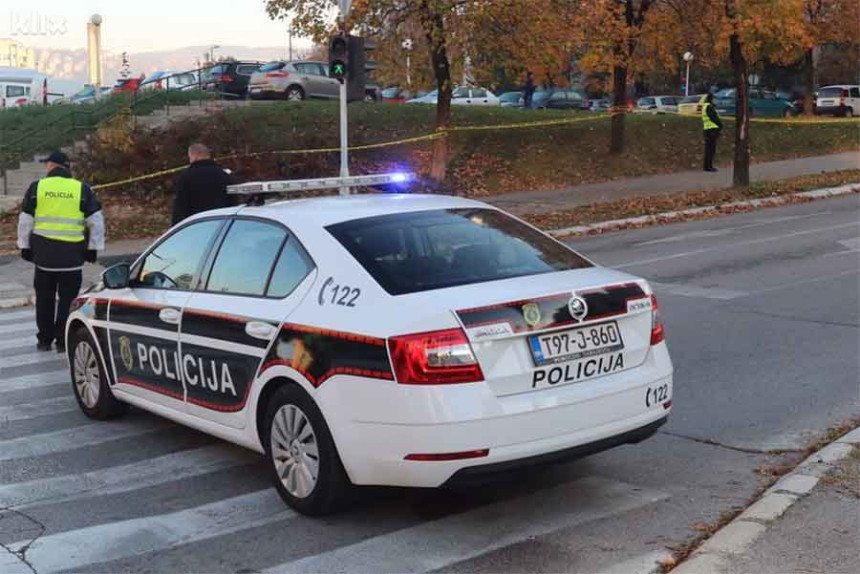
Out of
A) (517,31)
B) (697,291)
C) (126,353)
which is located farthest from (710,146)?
(126,353)

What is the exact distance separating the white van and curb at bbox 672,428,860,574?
4598 centimetres

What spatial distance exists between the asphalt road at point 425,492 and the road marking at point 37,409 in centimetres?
3

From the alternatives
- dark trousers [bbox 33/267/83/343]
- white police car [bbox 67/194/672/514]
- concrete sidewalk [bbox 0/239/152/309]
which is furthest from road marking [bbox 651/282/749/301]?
concrete sidewalk [bbox 0/239/152/309]

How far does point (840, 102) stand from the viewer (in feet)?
171

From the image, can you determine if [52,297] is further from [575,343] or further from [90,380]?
[575,343]

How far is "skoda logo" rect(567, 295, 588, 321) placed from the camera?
5.07 m

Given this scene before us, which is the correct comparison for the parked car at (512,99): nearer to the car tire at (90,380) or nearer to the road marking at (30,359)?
the road marking at (30,359)

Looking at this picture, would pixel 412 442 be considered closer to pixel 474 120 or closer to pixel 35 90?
pixel 474 120

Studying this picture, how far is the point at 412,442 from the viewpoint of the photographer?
480 cm

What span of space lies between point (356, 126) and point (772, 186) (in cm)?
990

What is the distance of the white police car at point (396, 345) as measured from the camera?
480cm

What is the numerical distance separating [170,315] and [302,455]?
4.89ft

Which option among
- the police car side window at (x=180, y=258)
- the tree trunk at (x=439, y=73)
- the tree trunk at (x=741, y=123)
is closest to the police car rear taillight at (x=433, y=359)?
the police car side window at (x=180, y=258)

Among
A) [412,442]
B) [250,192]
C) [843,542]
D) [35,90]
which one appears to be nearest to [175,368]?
[250,192]
